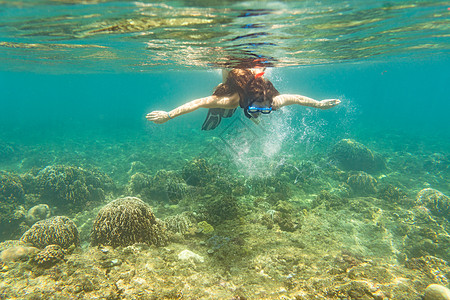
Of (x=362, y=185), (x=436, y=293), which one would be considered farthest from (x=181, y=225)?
(x=362, y=185)

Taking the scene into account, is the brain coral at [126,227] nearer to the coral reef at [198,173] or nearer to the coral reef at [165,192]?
the coral reef at [165,192]

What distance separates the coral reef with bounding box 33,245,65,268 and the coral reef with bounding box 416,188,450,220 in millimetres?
12703

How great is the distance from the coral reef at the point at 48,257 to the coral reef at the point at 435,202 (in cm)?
1270

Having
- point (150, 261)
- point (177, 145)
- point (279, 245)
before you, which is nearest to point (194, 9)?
point (150, 261)

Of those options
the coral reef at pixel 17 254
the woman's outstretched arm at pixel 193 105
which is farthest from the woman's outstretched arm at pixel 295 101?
the coral reef at pixel 17 254

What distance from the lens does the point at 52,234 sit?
5.30 meters

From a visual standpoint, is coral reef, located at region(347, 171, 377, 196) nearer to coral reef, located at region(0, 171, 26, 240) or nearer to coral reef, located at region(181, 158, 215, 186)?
coral reef, located at region(181, 158, 215, 186)

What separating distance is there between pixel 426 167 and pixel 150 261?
19829 mm

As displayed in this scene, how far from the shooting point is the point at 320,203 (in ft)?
27.0

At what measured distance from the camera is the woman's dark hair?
4902 millimetres

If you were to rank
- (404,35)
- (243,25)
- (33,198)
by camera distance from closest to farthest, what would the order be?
(243,25)
(33,198)
(404,35)

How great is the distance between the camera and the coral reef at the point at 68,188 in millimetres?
8930

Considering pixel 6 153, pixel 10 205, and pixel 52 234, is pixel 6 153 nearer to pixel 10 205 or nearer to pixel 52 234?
pixel 10 205

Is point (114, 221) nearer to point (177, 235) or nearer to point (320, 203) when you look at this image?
point (177, 235)
